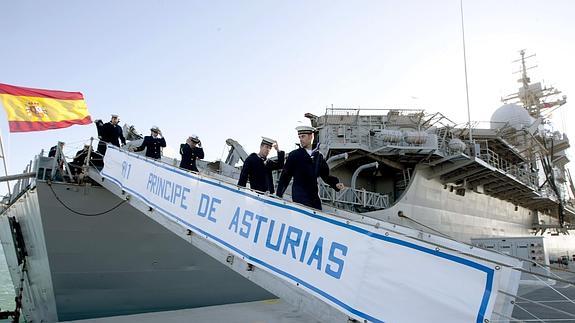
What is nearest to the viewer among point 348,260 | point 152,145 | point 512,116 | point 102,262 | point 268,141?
point 348,260

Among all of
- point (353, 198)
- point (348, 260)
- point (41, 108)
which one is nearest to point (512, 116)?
point (353, 198)

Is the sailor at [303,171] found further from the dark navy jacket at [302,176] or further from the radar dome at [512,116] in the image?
the radar dome at [512,116]

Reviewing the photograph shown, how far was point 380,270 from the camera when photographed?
248 cm

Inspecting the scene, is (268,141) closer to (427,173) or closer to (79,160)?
(79,160)

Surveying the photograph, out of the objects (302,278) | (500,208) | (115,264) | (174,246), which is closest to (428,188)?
(500,208)

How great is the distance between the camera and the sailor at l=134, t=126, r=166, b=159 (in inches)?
318

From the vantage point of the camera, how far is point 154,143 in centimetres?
817

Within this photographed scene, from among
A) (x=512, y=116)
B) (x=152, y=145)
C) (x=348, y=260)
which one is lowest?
(x=348, y=260)

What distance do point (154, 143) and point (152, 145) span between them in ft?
0.22

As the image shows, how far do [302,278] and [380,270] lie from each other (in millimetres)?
696

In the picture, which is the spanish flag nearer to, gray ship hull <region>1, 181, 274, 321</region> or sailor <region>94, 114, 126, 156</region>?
sailor <region>94, 114, 126, 156</region>

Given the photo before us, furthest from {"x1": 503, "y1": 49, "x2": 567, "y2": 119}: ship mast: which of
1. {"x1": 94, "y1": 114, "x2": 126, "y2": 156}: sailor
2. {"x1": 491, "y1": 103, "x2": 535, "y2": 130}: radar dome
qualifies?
{"x1": 94, "y1": 114, "x2": 126, "y2": 156}: sailor

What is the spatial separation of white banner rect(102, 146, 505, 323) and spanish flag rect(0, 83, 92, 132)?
551 cm

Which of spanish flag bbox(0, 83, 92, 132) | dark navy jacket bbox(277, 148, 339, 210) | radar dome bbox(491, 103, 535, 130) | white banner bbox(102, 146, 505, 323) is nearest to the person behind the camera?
white banner bbox(102, 146, 505, 323)
